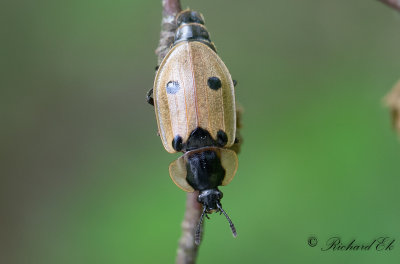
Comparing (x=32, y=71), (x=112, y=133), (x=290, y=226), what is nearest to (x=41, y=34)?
(x=32, y=71)

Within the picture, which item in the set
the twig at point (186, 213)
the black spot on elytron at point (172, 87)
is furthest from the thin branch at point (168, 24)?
the black spot on elytron at point (172, 87)

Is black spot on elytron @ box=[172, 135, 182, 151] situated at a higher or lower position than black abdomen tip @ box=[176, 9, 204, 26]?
lower

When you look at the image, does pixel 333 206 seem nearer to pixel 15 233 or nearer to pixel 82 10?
pixel 15 233

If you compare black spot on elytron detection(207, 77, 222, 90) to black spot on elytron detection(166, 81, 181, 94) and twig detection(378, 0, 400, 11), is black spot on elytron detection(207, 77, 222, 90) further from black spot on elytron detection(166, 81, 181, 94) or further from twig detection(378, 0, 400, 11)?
twig detection(378, 0, 400, 11)

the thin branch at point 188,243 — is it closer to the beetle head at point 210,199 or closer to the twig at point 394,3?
→ the beetle head at point 210,199

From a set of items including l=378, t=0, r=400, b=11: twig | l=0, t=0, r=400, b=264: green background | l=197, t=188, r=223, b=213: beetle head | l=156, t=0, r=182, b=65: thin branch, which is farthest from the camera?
l=0, t=0, r=400, b=264: green background

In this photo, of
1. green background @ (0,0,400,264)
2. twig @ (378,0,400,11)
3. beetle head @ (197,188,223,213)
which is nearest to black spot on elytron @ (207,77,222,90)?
beetle head @ (197,188,223,213)

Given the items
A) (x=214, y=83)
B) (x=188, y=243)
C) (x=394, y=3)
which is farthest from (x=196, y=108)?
(x=394, y=3)
